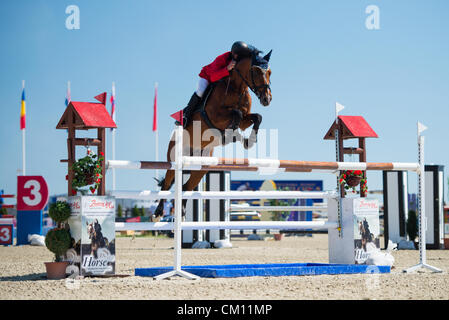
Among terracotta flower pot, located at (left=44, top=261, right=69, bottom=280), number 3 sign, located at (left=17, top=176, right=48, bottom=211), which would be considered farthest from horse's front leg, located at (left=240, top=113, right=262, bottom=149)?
number 3 sign, located at (left=17, top=176, right=48, bottom=211)

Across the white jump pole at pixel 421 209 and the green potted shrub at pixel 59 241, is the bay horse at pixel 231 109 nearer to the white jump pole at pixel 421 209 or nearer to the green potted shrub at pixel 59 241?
the green potted shrub at pixel 59 241

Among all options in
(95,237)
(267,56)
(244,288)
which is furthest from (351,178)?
(95,237)

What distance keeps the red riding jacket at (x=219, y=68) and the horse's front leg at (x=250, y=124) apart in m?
0.50

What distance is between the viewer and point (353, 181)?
6027 mm

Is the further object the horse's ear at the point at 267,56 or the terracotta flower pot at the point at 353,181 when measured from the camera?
the terracotta flower pot at the point at 353,181

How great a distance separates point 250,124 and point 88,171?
1687 millimetres

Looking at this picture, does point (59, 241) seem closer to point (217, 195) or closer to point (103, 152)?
point (103, 152)

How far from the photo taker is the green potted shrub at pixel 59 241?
5109 millimetres

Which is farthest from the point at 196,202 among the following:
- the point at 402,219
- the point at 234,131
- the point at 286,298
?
the point at 286,298

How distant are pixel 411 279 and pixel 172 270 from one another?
209 centimetres

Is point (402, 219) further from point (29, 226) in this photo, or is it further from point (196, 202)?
point (29, 226)

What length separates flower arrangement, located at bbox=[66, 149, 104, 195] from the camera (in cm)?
523

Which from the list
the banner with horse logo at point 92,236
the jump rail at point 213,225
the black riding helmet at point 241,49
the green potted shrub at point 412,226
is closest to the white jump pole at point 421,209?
the jump rail at point 213,225

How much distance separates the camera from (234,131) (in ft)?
18.4
